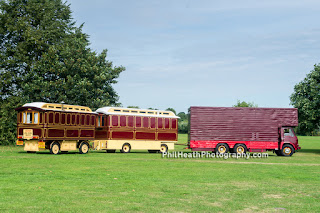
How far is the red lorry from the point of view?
30.8 m

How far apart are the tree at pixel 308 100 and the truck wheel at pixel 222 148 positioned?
46.3ft

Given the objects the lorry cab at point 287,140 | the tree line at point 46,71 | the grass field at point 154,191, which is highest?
the tree line at point 46,71

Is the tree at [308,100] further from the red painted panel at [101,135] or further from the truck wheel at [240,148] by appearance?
the red painted panel at [101,135]

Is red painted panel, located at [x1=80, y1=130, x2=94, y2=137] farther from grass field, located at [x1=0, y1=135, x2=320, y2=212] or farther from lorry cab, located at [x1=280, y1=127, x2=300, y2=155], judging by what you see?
lorry cab, located at [x1=280, y1=127, x2=300, y2=155]

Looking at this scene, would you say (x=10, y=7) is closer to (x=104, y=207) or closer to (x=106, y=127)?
(x=106, y=127)

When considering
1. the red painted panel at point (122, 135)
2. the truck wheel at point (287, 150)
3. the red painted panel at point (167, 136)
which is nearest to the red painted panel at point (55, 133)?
the red painted panel at point (122, 135)

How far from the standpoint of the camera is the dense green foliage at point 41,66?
41688 millimetres

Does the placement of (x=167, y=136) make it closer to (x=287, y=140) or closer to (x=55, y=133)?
(x=287, y=140)

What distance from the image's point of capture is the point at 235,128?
31.0m

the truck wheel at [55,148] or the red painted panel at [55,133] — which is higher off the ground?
the red painted panel at [55,133]

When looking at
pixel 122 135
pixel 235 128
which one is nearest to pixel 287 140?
pixel 235 128

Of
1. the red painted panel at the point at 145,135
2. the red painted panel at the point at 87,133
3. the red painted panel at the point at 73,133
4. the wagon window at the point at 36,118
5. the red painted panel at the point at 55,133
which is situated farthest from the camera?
the red painted panel at the point at 145,135

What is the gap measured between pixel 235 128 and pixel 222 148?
6.00 ft

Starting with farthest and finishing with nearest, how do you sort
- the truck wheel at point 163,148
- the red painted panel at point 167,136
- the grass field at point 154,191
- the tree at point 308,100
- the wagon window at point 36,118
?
the tree at point 308,100, the truck wheel at point 163,148, the red painted panel at point 167,136, the wagon window at point 36,118, the grass field at point 154,191
